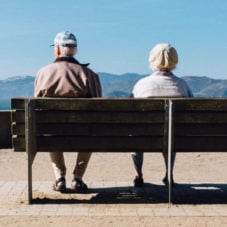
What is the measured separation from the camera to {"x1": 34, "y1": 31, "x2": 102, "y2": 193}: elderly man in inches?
244

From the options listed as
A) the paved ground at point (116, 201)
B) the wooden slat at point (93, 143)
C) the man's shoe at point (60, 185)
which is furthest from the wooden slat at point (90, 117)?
the man's shoe at point (60, 185)

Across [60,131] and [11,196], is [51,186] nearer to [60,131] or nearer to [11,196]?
[11,196]

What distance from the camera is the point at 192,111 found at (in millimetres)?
5801

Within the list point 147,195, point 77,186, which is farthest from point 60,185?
point 147,195

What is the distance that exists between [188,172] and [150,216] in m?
3.40

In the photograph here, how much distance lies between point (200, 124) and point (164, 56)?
102 centimetres

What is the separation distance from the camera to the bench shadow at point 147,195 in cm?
604

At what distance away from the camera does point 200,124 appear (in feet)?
19.2

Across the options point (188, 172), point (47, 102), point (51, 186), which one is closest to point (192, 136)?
point (47, 102)

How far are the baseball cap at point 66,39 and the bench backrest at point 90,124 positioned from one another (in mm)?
913

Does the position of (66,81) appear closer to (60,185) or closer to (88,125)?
(88,125)

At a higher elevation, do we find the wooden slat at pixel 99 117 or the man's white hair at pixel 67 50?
the man's white hair at pixel 67 50

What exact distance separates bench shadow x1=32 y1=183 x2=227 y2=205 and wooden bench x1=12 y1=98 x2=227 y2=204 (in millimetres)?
391

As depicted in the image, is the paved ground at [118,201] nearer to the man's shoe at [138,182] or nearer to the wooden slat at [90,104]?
the man's shoe at [138,182]
